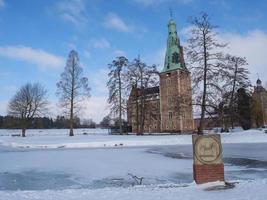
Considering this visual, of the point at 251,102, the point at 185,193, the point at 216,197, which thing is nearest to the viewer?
the point at 216,197

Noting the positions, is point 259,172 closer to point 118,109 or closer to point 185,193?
point 185,193

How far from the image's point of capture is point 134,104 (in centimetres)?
6519

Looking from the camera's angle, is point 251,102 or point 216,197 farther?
point 251,102

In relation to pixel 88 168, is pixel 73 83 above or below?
above

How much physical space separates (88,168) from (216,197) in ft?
Result: 30.1

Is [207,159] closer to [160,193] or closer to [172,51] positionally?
[160,193]

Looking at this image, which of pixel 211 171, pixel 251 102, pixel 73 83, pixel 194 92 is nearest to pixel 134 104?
pixel 73 83

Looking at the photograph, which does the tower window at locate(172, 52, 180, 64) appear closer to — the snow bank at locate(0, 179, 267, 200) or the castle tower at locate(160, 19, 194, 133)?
the castle tower at locate(160, 19, 194, 133)

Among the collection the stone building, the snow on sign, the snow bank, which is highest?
the stone building

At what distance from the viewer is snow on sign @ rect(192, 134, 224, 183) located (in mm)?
10000

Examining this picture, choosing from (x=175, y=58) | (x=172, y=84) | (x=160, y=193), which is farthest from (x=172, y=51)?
(x=160, y=193)

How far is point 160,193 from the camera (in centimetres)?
893

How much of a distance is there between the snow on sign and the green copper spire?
68.5m

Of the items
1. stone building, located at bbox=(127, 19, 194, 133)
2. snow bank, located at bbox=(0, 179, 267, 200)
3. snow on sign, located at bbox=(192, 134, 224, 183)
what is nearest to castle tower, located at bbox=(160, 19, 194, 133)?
stone building, located at bbox=(127, 19, 194, 133)
